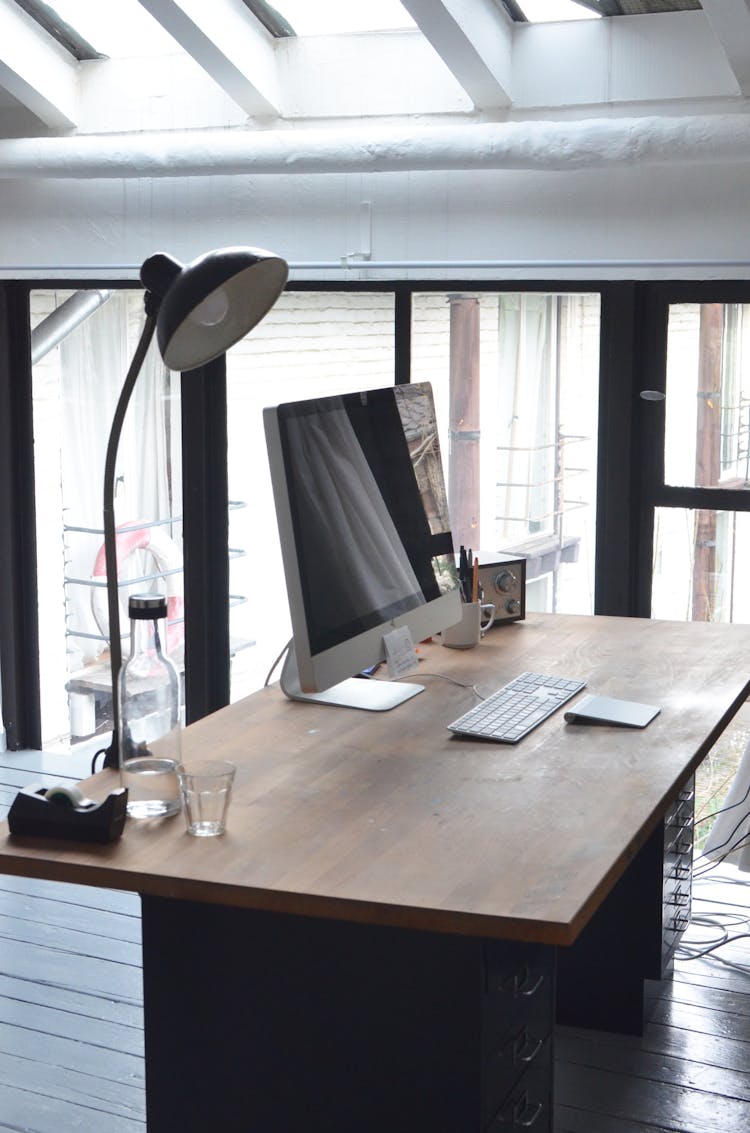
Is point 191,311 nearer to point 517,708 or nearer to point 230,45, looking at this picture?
point 517,708

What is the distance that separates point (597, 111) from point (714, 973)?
7.88ft

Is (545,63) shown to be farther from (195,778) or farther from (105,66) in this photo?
(195,778)

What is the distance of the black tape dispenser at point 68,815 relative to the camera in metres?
1.88

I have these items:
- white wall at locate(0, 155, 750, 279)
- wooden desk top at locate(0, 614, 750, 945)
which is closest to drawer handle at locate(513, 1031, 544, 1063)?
wooden desk top at locate(0, 614, 750, 945)

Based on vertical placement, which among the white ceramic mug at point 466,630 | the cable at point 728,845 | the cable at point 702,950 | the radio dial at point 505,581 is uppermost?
the radio dial at point 505,581

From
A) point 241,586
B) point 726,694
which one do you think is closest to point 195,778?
point 726,694

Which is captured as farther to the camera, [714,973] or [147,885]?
[714,973]

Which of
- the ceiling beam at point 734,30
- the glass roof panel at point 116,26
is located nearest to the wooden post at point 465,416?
the ceiling beam at point 734,30

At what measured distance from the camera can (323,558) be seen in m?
2.36

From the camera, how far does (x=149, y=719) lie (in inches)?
82.0

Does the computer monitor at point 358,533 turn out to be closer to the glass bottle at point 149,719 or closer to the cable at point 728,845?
the glass bottle at point 149,719

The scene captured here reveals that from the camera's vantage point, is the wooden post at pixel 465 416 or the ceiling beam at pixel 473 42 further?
the wooden post at pixel 465 416

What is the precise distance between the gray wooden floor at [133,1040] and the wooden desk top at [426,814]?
832mm

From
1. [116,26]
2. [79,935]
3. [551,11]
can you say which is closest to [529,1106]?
[79,935]
